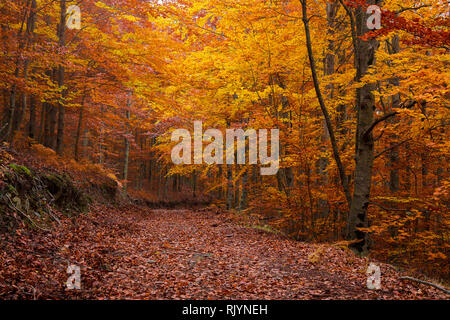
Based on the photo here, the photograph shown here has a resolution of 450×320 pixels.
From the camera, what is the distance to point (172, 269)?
20.6ft

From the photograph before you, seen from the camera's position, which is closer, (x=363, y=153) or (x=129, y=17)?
(x=363, y=153)

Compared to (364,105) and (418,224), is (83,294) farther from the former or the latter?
(418,224)

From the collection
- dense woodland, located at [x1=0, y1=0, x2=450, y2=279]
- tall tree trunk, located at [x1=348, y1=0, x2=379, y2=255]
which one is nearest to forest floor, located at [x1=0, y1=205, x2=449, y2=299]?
tall tree trunk, located at [x1=348, y1=0, x2=379, y2=255]

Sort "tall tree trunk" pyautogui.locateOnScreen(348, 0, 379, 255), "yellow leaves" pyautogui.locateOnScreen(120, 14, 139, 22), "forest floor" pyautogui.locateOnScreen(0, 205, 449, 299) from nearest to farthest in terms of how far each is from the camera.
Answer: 1. "forest floor" pyautogui.locateOnScreen(0, 205, 449, 299)
2. "tall tree trunk" pyautogui.locateOnScreen(348, 0, 379, 255)
3. "yellow leaves" pyautogui.locateOnScreen(120, 14, 139, 22)

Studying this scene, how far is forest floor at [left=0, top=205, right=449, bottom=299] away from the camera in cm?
461

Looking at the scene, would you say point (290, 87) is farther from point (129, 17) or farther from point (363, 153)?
point (129, 17)

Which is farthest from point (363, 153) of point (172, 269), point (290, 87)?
point (172, 269)

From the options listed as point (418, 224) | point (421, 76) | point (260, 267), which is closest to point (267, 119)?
point (421, 76)

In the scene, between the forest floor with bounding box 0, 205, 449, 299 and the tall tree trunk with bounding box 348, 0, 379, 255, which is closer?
the forest floor with bounding box 0, 205, 449, 299

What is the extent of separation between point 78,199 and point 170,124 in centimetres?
757

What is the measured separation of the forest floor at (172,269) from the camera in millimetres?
4613

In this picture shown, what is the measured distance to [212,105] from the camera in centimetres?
1506

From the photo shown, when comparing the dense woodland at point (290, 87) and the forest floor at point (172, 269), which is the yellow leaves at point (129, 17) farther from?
the forest floor at point (172, 269)

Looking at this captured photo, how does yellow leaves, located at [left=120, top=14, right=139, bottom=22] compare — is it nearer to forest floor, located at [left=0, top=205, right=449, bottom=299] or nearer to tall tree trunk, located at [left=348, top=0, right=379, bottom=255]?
forest floor, located at [left=0, top=205, right=449, bottom=299]
